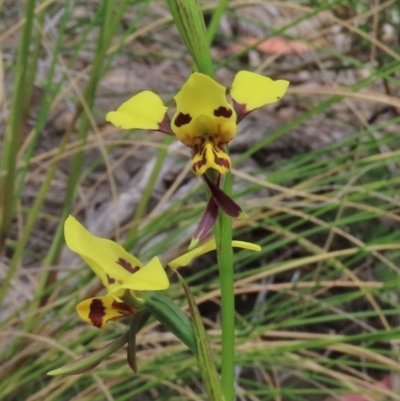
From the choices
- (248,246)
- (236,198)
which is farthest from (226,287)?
(236,198)

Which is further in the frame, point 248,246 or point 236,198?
point 236,198

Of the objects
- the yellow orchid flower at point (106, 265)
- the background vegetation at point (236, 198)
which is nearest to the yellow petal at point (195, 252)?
the yellow orchid flower at point (106, 265)

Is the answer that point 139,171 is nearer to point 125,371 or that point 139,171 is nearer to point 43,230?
point 43,230

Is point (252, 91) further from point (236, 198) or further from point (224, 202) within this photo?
point (236, 198)

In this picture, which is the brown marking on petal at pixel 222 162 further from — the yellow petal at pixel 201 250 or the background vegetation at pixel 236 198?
the background vegetation at pixel 236 198

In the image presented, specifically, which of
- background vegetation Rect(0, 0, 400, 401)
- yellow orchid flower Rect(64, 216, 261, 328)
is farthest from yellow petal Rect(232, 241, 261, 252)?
background vegetation Rect(0, 0, 400, 401)

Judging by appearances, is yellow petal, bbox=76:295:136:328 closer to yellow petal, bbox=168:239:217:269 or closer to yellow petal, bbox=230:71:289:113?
yellow petal, bbox=168:239:217:269

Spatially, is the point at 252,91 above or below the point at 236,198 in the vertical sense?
below

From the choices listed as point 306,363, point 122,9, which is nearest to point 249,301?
point 306,363
